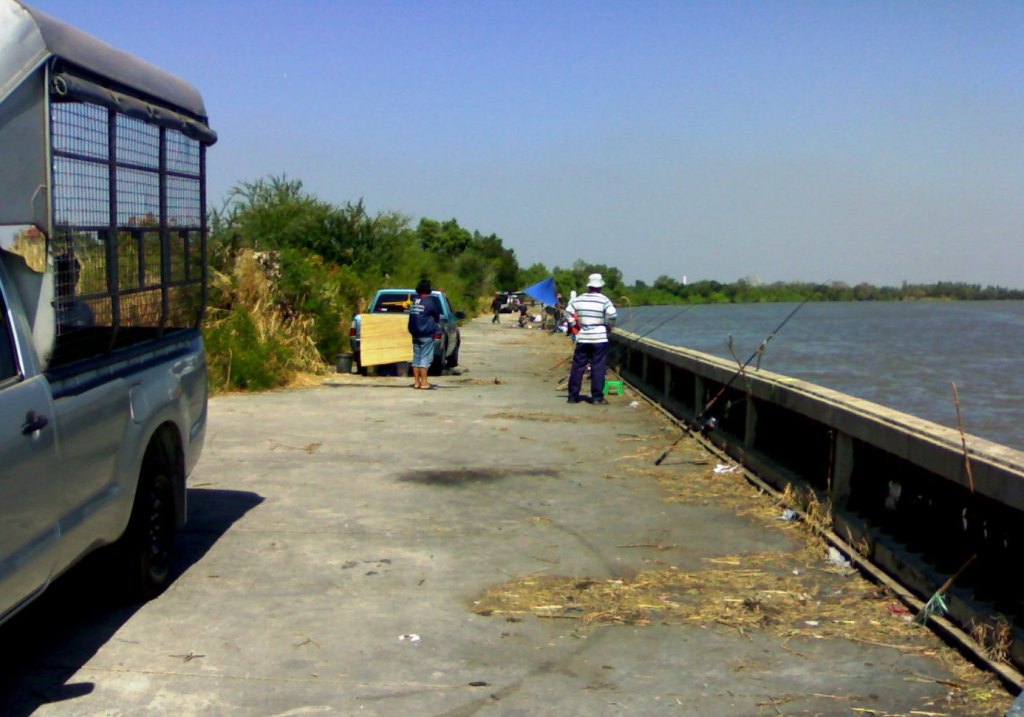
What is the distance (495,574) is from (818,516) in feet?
8.61

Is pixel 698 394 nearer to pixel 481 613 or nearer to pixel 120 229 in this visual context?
pixel 481 613

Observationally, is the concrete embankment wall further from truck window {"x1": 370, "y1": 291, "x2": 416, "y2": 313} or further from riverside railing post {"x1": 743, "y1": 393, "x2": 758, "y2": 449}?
truck window {"x1": 370, "y1": 291, "x2": 416, "y2": 313}

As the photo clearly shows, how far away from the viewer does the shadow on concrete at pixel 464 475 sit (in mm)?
10984

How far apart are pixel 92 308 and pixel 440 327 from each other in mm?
16638

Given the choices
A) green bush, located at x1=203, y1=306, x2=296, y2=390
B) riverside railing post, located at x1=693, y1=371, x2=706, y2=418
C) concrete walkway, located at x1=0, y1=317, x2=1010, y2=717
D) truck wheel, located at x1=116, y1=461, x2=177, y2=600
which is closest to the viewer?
concrete walkway, located at x1=0, y1=317, x2=1010, y2=717

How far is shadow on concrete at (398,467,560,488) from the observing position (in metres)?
11.0

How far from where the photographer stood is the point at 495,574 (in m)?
7.62

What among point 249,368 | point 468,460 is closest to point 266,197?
point 249,368

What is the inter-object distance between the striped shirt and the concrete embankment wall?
578 centimetres

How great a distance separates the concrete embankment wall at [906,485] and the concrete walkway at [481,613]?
291 millimetres

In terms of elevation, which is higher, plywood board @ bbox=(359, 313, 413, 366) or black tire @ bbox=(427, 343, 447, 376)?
plywood board @ bbox=(359, 313, 413, 366)

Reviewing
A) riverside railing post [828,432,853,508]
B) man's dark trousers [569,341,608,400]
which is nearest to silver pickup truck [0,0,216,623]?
riverside railing post [828,432,853,508]

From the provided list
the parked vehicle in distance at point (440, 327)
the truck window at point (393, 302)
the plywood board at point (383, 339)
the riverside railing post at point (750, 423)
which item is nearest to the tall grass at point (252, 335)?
the parked vehicle in distance at point (440, 327)

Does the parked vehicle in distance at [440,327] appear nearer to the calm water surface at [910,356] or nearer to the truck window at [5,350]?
the calm water surface at [910,356]
